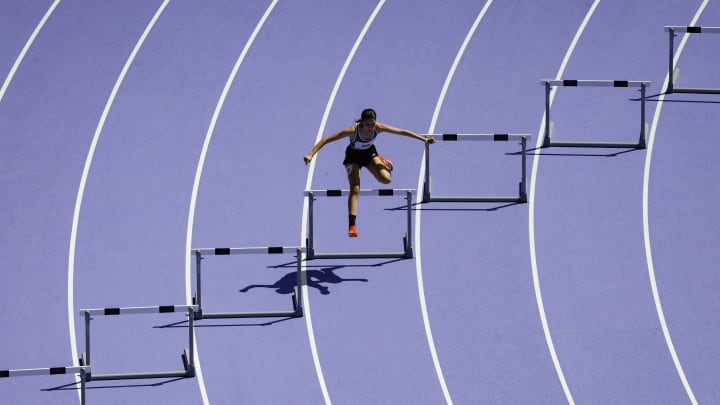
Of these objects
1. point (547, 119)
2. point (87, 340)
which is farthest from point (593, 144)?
point (87, 340)

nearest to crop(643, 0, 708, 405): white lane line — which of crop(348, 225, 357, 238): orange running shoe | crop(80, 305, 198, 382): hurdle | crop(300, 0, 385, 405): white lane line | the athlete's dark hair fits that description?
crop(348, 225, 357, 238): orange running shoe

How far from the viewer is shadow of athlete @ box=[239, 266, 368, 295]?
20.3 m

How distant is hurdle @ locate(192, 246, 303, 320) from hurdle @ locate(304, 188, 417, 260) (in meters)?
0.42

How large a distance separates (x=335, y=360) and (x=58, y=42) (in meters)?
6.50

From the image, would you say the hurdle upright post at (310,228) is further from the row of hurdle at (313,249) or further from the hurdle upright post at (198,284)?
the hurdle upright post at (198,284)

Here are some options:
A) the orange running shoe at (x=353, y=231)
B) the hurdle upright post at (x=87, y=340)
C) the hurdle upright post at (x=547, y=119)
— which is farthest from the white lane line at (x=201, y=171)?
the hurdle upright post at (x=547, y=119)

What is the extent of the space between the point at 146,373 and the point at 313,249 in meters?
2.76

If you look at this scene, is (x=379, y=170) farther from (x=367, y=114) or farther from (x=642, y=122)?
(x=642, y=122)

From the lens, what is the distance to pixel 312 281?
20500 mm

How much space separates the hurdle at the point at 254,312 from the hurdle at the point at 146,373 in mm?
553

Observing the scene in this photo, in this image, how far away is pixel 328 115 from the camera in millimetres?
22719

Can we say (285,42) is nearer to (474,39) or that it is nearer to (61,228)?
(474,39)

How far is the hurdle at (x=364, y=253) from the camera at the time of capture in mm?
20047

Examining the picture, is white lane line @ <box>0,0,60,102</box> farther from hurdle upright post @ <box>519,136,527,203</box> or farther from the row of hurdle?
hurdle upright post @ <box>519,136,527,203</box>
